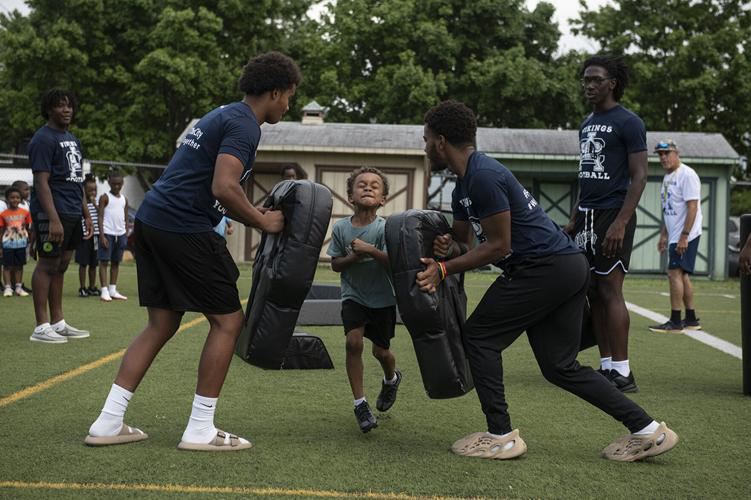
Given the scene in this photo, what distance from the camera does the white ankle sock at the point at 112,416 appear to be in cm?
469

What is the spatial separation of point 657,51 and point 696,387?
34822 mm

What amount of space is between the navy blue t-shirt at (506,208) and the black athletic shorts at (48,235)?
449 cm

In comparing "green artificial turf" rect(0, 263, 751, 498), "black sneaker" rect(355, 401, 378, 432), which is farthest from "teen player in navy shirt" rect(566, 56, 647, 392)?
"black sneaker" rect(355, 401, 378, 432)

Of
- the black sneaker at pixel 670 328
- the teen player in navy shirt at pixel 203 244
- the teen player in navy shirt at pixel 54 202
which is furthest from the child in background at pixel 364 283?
the black sneaker at pixel 670 328

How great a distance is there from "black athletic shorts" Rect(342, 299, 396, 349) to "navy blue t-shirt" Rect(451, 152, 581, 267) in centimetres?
84

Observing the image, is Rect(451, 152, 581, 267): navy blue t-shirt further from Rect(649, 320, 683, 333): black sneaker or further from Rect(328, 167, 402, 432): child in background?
Rect(649, 320, 683, 333): black sneaker

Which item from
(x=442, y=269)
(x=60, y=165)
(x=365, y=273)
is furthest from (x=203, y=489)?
(x=60, y=165)

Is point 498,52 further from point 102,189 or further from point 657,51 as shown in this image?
point 102,189

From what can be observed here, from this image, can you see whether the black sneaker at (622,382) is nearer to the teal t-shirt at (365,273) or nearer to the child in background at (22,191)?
the teal t-shirt at (365,273)

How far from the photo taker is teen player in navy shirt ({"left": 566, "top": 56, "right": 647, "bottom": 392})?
669cm

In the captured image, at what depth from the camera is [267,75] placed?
4.74m

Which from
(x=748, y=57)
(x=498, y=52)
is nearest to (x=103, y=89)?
(x=498, y=52)

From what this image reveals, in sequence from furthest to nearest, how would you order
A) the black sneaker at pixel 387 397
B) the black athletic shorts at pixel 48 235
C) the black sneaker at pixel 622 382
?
the black athletic shorts at pixel 48 235 < the black sneaker at pixel 622 382 < the black sneaker at pixel 387 397

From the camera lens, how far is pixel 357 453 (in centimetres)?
471
